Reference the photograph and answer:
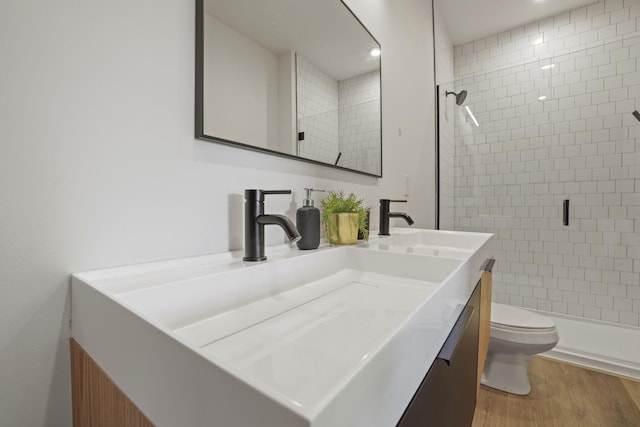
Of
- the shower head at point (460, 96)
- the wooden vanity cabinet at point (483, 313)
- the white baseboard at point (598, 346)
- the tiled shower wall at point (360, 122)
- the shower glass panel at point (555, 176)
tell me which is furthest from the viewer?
the shower head at point (460, 96)

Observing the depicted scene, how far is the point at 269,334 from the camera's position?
0.53 meters

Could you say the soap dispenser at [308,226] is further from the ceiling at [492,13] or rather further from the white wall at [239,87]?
the ceiling at [492,13]

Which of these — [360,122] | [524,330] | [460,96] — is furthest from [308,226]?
[460,96]

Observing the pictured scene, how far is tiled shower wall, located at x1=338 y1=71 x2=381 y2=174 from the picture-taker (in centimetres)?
133

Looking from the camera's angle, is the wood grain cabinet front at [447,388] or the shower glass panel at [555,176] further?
the shower glass panel at [555,176]

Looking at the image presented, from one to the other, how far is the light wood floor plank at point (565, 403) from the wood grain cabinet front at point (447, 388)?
981mm

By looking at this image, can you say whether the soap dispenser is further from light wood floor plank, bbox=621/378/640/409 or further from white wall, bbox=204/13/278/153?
light wood floor plank, bbox=621/378/640/409

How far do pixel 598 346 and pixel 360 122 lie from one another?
7.92 ft

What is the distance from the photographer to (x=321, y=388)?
360 millimetres

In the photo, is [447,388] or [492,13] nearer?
[447,388]

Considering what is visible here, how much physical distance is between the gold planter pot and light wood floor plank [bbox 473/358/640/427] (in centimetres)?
122

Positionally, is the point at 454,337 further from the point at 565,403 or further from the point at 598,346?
the point at 598,346

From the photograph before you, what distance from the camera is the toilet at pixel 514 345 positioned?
5.22ft

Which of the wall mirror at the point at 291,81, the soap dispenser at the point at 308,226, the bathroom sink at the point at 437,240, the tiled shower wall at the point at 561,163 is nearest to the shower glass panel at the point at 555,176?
the tiled shower wall at the point at 561,163
